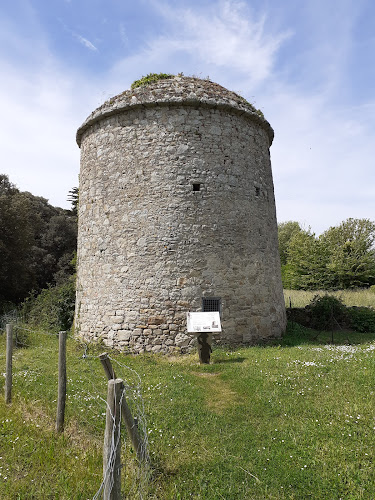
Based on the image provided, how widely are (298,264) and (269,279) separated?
72.1 ft

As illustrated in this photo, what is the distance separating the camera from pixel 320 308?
520 inches

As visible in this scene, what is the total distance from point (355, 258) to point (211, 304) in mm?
22542

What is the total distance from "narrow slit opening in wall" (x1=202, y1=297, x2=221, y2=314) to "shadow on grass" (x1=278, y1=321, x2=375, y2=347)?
89.0 inches

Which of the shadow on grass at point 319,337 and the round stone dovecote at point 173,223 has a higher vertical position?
the round stone dovecote at point 173,223

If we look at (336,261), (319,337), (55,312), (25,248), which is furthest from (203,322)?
→ (336,261)

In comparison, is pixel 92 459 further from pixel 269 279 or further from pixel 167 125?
A: pixel 167 125

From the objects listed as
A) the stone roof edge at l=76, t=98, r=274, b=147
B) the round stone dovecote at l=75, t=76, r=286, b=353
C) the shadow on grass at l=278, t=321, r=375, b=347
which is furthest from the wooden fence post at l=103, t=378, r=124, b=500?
the stone roof edge at l=76, t=98, r=274, b=147

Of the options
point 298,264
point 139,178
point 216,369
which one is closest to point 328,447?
point 216,369

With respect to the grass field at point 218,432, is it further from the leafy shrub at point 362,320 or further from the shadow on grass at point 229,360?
the leafy shrub at point 362,320

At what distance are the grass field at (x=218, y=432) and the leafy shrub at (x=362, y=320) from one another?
575 centimetres

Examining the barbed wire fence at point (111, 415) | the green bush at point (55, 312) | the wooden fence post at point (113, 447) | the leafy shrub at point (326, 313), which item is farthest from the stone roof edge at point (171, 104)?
the wooden fence post at point (113, 447)

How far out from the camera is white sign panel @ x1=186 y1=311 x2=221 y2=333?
7.73 meters

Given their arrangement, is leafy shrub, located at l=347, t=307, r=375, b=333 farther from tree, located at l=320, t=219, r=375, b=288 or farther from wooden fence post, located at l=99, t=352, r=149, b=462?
tree, located at l=320, t=219, r=375, b=288

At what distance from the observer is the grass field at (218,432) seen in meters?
3.49
